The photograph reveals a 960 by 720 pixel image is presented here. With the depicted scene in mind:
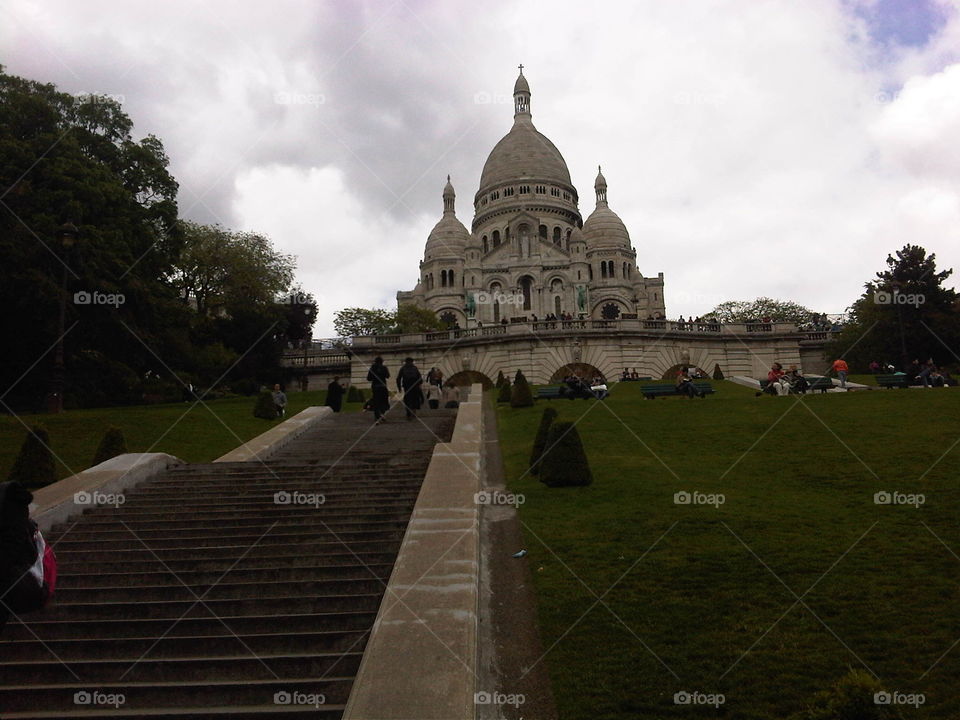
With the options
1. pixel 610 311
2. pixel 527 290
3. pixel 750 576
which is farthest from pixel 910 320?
pixel 527 290

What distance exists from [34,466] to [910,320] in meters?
38.9

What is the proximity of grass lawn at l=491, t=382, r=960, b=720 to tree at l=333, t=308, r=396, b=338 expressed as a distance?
166 ft

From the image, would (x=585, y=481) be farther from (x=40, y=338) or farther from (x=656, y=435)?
(x=40, y=338)

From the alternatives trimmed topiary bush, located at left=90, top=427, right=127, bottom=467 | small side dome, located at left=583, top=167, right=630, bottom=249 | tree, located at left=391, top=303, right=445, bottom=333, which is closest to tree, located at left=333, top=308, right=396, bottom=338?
tree, located at left=391, top=303, right=445, bottom=333

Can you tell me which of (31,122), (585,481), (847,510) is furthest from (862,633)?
(31,122)

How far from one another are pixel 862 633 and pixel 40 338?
26.5 metres

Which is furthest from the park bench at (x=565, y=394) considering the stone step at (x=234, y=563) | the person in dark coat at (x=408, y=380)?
the stone step at (x=234, y=563)

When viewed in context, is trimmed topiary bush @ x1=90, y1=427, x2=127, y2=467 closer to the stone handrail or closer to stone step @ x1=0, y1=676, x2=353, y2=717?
A: stone step @ x1=0, y1=676, x2=353, y2=717

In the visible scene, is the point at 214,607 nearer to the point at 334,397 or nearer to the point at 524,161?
the point at 334,397

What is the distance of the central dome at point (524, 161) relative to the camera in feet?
316

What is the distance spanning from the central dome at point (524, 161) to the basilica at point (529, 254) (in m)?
0.14

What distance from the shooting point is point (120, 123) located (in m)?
31.2

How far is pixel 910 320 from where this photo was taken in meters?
37.8

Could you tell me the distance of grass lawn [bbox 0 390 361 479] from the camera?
16.5 m
